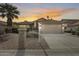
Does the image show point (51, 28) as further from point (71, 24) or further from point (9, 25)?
point (9, 25)

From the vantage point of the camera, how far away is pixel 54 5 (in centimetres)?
796

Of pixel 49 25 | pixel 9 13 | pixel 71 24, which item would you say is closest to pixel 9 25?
pixel 9 13

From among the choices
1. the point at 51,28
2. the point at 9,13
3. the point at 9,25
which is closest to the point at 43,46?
the point at 51,28

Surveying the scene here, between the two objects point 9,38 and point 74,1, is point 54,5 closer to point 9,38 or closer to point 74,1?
point 74,1

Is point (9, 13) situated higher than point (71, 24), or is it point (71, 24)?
point (9, 13)

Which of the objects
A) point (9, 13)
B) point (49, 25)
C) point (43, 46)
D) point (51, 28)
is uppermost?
point (9, 13)

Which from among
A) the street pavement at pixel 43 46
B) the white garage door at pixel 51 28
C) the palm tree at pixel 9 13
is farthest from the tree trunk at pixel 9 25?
the white garage door at pixel 51 28

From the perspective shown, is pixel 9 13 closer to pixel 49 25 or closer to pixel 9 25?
pixel 9 25

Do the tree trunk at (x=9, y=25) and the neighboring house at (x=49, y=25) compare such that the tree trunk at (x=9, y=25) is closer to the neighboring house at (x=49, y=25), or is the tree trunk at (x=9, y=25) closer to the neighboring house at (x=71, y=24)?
the neighboring house at (x=49, y=25)

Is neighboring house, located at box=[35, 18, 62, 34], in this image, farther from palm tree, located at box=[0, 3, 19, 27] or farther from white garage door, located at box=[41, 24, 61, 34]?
palm tree, located at box=[0, 3, 19, 27]

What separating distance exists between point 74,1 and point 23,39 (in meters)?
2.24

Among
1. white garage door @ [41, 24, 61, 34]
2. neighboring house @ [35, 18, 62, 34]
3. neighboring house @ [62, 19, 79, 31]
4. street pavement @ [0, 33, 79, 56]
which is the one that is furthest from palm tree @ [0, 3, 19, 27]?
neighboring house @ [62, 19, 79, 31]

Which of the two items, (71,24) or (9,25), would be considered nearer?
(9,25)

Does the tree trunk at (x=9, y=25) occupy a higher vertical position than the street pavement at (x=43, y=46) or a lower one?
higher
